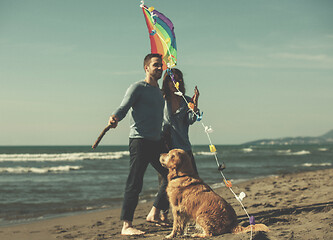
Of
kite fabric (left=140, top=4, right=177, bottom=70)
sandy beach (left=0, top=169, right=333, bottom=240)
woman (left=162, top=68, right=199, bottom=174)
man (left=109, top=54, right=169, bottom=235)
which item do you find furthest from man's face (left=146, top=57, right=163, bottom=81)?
sandy beach (left=0, top=169, right=333, bottom=240)

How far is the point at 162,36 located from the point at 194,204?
103 inches

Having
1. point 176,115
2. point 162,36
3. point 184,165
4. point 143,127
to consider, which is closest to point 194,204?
point 184,165

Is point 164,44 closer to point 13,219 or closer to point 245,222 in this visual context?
point 245,222

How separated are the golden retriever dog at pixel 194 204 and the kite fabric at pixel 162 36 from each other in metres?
1.68

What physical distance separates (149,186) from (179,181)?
740cm

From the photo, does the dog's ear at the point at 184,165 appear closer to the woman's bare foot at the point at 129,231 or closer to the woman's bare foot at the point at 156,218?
the woman's bare foot at the point at 129,231

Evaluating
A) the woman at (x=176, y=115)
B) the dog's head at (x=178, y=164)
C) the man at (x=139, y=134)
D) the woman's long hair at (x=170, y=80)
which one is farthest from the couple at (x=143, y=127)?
the dog's head at (x=178, y=164)

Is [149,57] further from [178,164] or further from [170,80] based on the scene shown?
[178,164]

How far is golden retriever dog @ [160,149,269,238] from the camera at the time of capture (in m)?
3.56

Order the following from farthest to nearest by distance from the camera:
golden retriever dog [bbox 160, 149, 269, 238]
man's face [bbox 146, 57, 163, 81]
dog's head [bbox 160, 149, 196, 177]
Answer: man's face [bbox 146, 57, 163, 81] < dog's head [bbox 160, 149, 196, 177] < golden retriever dog [bbox 160, 149, 269, 238]

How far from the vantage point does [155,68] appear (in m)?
4.29

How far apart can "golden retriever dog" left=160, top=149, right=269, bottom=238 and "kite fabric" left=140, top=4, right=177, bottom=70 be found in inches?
66.3

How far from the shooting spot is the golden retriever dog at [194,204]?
3557 mm

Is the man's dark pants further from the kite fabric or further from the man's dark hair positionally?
the kite fabric
